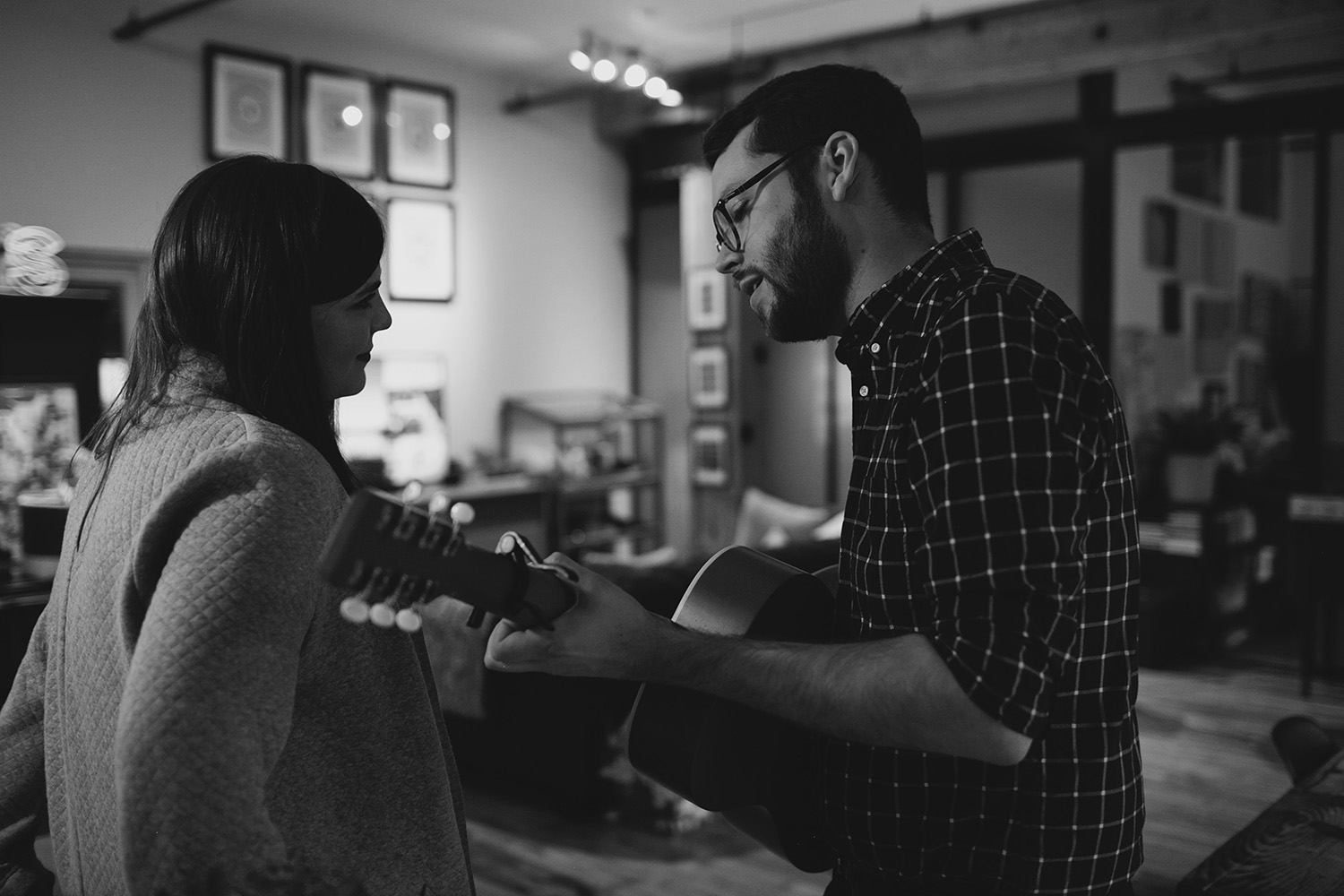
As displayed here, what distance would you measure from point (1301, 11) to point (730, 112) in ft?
15.5

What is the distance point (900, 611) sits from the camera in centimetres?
104

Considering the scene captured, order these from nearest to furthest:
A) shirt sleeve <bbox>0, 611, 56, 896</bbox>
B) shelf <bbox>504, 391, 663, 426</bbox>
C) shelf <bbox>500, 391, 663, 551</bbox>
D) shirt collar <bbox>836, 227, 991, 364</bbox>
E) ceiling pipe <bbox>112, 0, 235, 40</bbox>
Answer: shirt collar <bbox>836, 227, 991, 364</bbox>
shirt sleeve <bbox>0, 611, 56, 896</bbox>
ceiling pipe <bbox>112, 0, 235, 40</bbox>
shelf <bbox>500, 391, 663, 551</bbox>
shelf <bbox>504, 391, 663, 426</bbox>

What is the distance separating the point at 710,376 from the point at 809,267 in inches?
231

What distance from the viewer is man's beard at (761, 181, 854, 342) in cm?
115

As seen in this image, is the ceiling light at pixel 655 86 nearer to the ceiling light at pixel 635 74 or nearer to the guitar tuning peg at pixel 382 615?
the ceiling light at pixel 635 74

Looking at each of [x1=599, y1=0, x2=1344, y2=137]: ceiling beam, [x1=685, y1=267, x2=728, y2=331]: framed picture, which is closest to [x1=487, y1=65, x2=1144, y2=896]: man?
[x1=599, y1=0, x2=1344, y2=137]: ceiling beam

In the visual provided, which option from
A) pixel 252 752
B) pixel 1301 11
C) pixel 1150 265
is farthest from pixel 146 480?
pixel 1150 265

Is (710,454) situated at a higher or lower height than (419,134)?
lower

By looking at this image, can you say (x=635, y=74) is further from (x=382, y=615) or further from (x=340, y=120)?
(x=382, y=615)

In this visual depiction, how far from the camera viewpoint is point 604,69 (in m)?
5.38

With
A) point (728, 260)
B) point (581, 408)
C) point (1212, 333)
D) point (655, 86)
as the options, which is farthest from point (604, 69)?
point (728, 260)

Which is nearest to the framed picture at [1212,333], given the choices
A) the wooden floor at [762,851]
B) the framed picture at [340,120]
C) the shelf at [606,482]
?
the wooden floor at [762,851]

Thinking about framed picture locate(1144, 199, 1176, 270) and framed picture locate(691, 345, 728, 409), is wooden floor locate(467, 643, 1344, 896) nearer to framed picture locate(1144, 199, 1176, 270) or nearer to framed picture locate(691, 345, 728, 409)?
framed picture locate(1144, 199, 1176, 270)

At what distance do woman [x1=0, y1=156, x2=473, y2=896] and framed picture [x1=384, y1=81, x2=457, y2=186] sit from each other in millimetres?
5388
